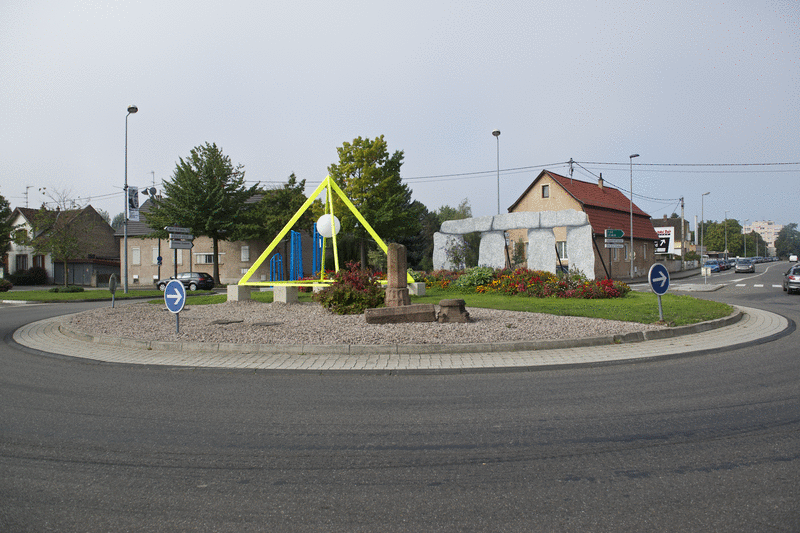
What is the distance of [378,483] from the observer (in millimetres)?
3455

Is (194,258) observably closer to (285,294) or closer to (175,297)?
(285,294)

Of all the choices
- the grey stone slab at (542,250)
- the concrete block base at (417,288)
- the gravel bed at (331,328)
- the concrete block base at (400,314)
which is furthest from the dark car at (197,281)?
the concrete block base at (400,314)

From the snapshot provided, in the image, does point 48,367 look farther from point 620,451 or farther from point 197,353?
point 620,451

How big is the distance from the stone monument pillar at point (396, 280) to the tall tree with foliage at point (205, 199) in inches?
1064

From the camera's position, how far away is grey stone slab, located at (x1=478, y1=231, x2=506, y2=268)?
27250 mm

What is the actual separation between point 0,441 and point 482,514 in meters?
4.14

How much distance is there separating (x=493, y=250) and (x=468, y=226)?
96.1 inches

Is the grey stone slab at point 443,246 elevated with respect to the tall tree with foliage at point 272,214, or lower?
lower

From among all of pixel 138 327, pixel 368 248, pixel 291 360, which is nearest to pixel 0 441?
pixel 291 360

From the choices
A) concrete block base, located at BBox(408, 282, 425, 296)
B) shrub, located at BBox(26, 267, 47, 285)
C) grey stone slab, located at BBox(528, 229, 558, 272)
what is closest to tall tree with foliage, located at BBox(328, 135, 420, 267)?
grey stone slab, located at BBox(528, 229, 558, 272)

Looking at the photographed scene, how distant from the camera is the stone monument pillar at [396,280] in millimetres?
12516

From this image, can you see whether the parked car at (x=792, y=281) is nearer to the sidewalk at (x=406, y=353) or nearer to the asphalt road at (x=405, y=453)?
the sidewalk at (x=406, y=353)

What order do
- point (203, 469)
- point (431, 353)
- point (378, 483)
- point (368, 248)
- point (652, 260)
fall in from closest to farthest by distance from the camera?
point (378, 483)
point (203, 469)
point (431, 353)
point (368, 248)
point (652, 260)

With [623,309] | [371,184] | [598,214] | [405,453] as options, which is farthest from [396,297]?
[598,214]
